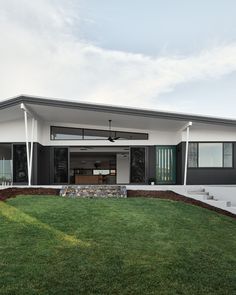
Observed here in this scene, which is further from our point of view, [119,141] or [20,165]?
[119,141]

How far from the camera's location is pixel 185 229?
7.14 m

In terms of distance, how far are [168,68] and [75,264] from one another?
41.8 feet

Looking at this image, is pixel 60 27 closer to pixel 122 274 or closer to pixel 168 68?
pixel 168 68

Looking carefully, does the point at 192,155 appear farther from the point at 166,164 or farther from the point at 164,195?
the point at 164,195

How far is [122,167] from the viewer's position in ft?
68.6

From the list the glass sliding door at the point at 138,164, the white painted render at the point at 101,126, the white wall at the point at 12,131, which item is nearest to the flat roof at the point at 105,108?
the white painted render at the point at 101,126

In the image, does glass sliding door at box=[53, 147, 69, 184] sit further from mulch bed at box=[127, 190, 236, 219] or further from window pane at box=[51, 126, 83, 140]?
mulch bed at box=[127, 190, 236, 219]

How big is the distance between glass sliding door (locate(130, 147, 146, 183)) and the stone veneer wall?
11.9ft

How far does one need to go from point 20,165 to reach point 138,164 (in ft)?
17.5

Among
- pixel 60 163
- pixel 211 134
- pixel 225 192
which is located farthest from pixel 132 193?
pixel 60 163

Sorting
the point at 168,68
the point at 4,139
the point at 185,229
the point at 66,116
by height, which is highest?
the point at 168,68

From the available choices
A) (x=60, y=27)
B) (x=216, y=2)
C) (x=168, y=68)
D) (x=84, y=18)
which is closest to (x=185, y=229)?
(x=216, y=2)

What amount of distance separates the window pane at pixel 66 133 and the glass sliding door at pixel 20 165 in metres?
1.63

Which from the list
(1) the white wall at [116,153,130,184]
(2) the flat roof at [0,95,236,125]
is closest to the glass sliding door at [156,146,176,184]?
(2) the flat roof at [0,95,236,125]
